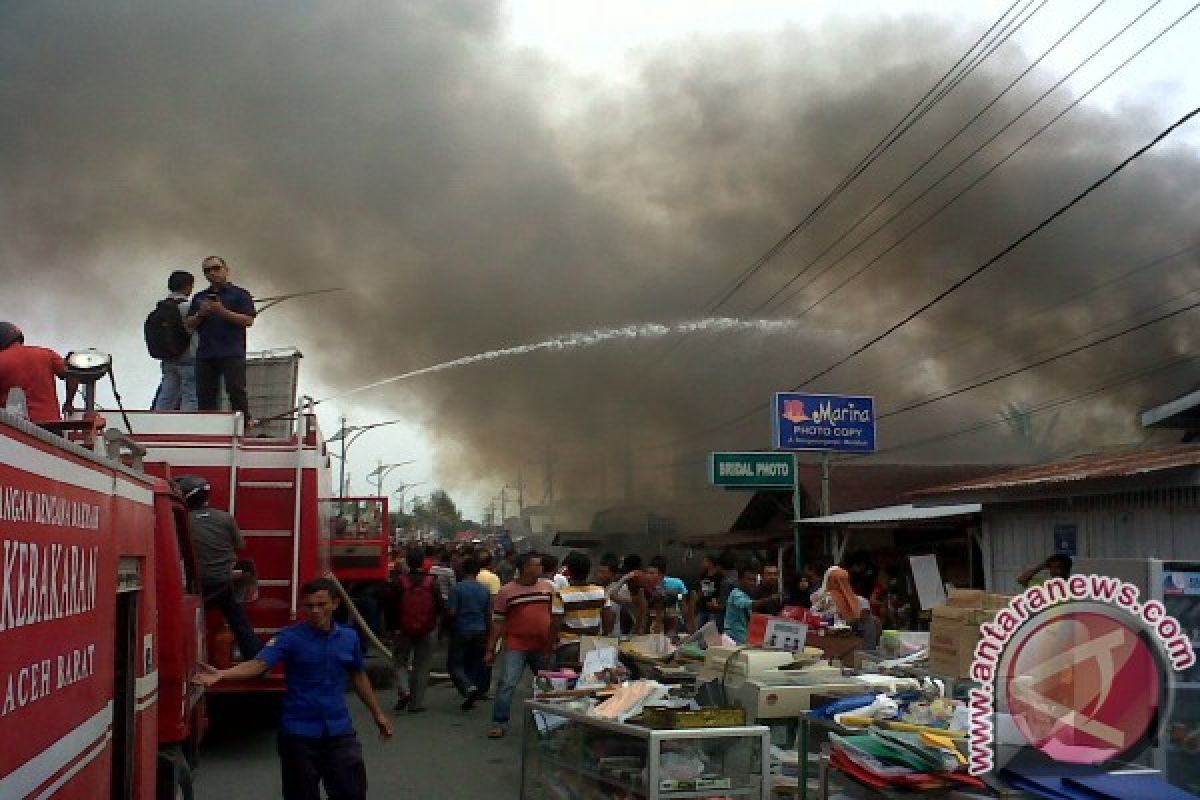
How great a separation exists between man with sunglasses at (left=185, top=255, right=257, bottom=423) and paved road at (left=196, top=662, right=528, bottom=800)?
2.69 metres

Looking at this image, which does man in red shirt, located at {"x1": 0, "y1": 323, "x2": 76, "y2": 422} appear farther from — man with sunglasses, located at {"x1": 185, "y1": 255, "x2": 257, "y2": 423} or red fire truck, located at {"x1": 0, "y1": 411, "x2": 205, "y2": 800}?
man with sunglasses, located at {"x1": 185, "y1": 255, "x2": 257, "y2": 423}

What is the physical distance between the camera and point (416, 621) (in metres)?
11.0

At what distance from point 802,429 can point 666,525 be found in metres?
8.70

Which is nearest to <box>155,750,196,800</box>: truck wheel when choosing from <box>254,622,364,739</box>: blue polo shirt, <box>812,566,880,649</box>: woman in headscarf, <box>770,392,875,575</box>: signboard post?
<box>254,622,364,739</box>: blue polo shirt

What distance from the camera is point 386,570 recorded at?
12289mm

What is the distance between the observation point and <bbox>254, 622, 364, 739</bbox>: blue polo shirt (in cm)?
518

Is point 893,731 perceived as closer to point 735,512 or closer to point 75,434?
point 75,434

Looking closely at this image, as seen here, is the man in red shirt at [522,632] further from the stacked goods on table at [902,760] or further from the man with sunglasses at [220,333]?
the stacked goods on table at [902,760]

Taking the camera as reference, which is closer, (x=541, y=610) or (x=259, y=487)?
(x=259, y=487)

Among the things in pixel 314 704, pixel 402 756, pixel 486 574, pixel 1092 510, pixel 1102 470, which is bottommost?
pixel 402 756

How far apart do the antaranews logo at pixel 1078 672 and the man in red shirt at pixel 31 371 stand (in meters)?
4.59

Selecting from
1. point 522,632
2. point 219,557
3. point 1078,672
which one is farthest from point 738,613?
point 1078,672

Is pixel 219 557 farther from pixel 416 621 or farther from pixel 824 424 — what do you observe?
pixel 824 424

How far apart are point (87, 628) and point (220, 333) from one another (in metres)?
6.93
